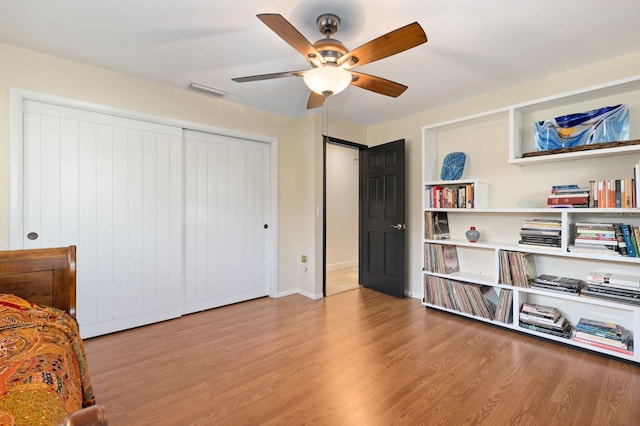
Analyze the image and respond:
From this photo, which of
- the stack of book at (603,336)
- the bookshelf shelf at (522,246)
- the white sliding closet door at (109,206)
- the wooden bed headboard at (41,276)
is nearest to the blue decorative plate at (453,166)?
the bookshelf shelf at (522,246)

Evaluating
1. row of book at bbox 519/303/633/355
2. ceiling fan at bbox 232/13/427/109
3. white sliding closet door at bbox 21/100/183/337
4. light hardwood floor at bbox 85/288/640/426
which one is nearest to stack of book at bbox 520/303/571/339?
row of book at bbox 519/303/633/355

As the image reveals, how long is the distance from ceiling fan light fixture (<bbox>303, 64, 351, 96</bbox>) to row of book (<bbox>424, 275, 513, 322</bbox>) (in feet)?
7.83

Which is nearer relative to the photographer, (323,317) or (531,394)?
(531,394)

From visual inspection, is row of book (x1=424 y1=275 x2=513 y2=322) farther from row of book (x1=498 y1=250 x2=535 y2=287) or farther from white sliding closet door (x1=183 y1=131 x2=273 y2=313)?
white sliding closet door (x1=183 y1=131 x2=273 y2=313)

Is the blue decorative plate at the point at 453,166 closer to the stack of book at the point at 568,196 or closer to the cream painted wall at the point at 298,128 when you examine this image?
the cream painted wall at the point at 298,128

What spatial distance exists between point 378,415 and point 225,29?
8.51 feet

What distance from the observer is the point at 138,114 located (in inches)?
111

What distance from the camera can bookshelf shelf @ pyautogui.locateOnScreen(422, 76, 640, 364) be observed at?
2.34 m

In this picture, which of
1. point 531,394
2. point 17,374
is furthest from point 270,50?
point 531,394

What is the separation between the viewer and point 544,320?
8.43 feet

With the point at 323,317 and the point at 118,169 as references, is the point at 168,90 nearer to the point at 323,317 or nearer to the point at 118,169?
Result: the point at 118,169

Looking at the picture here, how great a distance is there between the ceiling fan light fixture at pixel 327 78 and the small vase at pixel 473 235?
84.3 inches

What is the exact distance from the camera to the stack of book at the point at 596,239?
7.43 feet

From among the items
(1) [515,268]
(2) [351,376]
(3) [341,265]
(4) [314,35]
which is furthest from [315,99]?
(3) [341,265]
